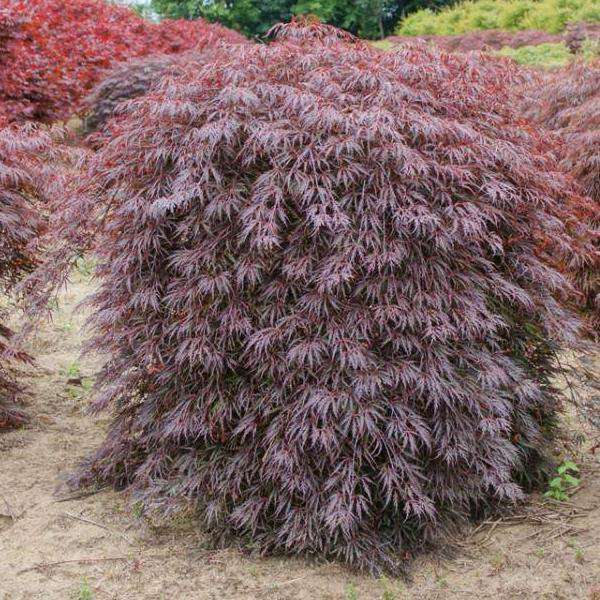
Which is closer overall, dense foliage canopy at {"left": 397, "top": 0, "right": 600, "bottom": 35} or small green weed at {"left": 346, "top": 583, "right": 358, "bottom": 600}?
small green weed at {"left": 346, "top": 583, "right": 358, "bottom": 600}

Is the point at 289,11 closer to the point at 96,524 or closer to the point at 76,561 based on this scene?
the point at 96,524

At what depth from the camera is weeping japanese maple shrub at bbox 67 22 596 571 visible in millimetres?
3240

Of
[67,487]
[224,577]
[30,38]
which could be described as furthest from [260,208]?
[30,38]

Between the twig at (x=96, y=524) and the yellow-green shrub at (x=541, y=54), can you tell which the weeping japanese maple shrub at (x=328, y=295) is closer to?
the twig at (x=96, y=524)

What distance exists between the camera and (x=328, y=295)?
3.23 m

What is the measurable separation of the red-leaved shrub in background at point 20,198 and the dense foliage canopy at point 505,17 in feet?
52.7

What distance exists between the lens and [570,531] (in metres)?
3.57

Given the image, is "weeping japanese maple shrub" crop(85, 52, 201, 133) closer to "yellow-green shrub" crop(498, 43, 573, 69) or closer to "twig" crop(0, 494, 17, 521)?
"yellow-green shrub" crop(498, 43, 573, 69)

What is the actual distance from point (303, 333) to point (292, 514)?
0.75 meters

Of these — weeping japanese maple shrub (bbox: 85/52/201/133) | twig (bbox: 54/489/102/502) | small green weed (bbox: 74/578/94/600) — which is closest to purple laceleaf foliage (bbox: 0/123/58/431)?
twig (bbox: 54/489/102/502)

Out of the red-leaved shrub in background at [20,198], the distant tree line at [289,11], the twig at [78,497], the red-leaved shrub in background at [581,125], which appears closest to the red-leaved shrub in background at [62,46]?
the red-leaved shrub in background at [581,125]

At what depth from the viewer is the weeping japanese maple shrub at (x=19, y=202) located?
4164 millimetres

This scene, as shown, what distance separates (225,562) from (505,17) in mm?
20352

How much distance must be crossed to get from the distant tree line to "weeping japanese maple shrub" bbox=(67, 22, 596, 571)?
2222 centimetres
